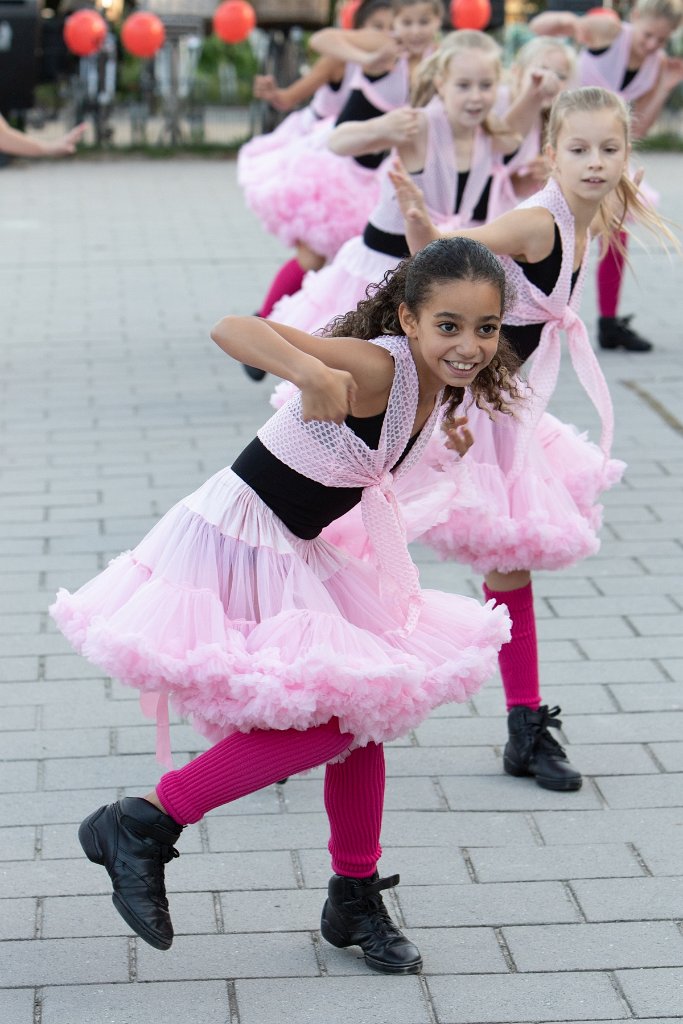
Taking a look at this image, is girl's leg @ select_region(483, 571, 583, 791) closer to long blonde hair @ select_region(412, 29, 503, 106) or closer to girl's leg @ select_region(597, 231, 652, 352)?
long blonde hair @ select_region(412, 29, 503, 106)

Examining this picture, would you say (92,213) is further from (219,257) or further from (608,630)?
(608,630)

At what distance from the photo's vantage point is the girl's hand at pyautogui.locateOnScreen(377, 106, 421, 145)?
514 centimetres

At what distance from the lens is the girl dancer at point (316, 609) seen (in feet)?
9.36

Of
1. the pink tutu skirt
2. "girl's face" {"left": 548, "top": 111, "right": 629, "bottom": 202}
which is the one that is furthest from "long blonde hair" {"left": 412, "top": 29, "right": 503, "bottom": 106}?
the pink tutu skirt

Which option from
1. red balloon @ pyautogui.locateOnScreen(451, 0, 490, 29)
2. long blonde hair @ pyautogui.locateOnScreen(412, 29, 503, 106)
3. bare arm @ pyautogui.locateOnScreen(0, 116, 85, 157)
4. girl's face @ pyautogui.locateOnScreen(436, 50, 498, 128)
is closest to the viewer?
girl's face @ pyautogui.locateOnScreen(436, 50, 498, 128)

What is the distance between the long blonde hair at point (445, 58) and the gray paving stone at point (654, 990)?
3.14 meters

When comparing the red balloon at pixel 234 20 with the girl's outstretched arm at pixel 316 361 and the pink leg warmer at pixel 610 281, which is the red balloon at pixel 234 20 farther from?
the girl's outstretched arm at pixel 316 361

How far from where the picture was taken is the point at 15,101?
1587cm

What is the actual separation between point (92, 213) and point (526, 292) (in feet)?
31.7

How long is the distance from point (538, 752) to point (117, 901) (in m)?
1.33

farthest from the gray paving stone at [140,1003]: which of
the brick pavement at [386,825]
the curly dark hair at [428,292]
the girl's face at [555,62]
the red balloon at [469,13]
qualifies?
the red balloon at [469,13]

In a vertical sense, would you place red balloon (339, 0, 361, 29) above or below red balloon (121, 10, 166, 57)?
above

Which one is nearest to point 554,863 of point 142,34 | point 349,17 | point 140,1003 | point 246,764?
point 246,764

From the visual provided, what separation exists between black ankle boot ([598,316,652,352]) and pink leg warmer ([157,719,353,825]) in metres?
6.06
